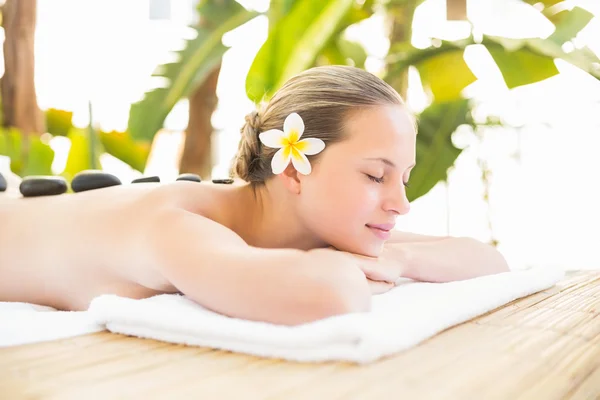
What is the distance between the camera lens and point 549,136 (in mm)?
2832

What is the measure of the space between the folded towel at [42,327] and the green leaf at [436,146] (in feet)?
5.45

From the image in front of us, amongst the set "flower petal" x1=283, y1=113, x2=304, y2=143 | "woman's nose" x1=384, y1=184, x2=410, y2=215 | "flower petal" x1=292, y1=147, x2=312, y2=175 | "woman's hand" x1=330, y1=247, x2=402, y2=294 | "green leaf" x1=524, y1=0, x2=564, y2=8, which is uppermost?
"green leaf" x1=524, y1=0, x2=564, y2=8

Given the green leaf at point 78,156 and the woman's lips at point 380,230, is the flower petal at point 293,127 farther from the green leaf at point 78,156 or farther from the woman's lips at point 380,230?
the green leaf at point 78,156

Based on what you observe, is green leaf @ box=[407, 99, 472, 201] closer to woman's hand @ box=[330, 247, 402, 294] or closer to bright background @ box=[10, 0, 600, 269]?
bright background @ box=[10, 0, 600, 269]

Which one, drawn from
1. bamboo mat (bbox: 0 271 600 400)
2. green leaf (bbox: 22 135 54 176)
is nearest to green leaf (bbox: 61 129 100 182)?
green leaf (bbox: 22 135 54 176)

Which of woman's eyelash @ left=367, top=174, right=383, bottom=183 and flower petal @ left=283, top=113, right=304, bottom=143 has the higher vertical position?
flower petal @ left=283, top=113, right=304, bottom=143

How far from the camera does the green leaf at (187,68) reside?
2.43 meters

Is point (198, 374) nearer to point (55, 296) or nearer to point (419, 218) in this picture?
point (55, 296)

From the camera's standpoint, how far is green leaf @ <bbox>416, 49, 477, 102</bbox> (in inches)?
102

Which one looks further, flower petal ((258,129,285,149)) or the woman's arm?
flower petal ((258,129,285,149))

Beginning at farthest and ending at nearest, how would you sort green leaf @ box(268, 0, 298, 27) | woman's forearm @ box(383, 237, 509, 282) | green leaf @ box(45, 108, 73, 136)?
1. green leaf @ box(45, 108, 73, 136)
2. green leaf @ box(268, 0, 298, 27)
3. woman's forearm @ box(383, 237, 509, 282)

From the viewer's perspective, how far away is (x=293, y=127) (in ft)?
3.42

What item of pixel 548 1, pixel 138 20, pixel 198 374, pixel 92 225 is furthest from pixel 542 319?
pixel 138 20

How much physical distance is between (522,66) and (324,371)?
2.03 meters
